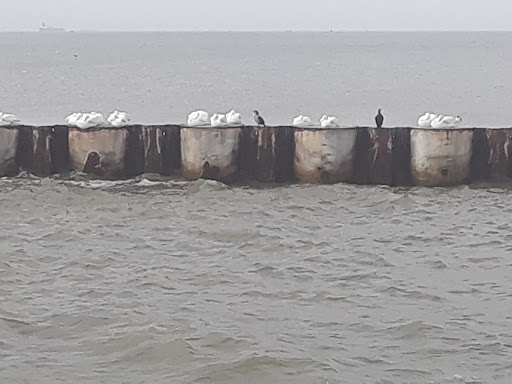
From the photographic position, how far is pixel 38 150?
18.4 m

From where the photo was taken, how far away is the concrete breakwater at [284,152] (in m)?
17.4

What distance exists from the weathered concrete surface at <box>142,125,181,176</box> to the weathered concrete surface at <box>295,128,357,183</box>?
2522mm

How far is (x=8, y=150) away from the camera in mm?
18375

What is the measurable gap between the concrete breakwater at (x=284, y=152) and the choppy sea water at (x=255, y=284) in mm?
385

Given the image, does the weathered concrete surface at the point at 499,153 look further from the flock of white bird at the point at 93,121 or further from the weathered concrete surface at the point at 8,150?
the weathered concrete surface at the point at 8,150

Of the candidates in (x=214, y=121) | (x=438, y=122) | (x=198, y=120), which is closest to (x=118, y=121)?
(x=198, y=120)

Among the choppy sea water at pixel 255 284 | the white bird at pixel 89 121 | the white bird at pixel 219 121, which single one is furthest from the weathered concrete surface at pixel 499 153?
the white bird at pixel 89 121

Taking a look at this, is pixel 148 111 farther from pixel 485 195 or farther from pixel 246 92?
pixel 485 195

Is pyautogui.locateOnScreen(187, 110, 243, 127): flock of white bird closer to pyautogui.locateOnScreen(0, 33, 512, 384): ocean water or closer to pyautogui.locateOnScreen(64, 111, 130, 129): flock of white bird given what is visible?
pyautogui.locateOnScreen(0, 33, 512, 384): ocean water

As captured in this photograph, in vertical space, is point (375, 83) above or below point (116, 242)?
above

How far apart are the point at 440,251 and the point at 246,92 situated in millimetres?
42884

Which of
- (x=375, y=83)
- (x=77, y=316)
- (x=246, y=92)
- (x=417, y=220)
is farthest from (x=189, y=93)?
(x=77, y=316)

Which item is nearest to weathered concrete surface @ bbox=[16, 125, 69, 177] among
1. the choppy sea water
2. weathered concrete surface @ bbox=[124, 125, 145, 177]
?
the choppy sea water

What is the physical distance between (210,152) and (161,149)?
114cm
